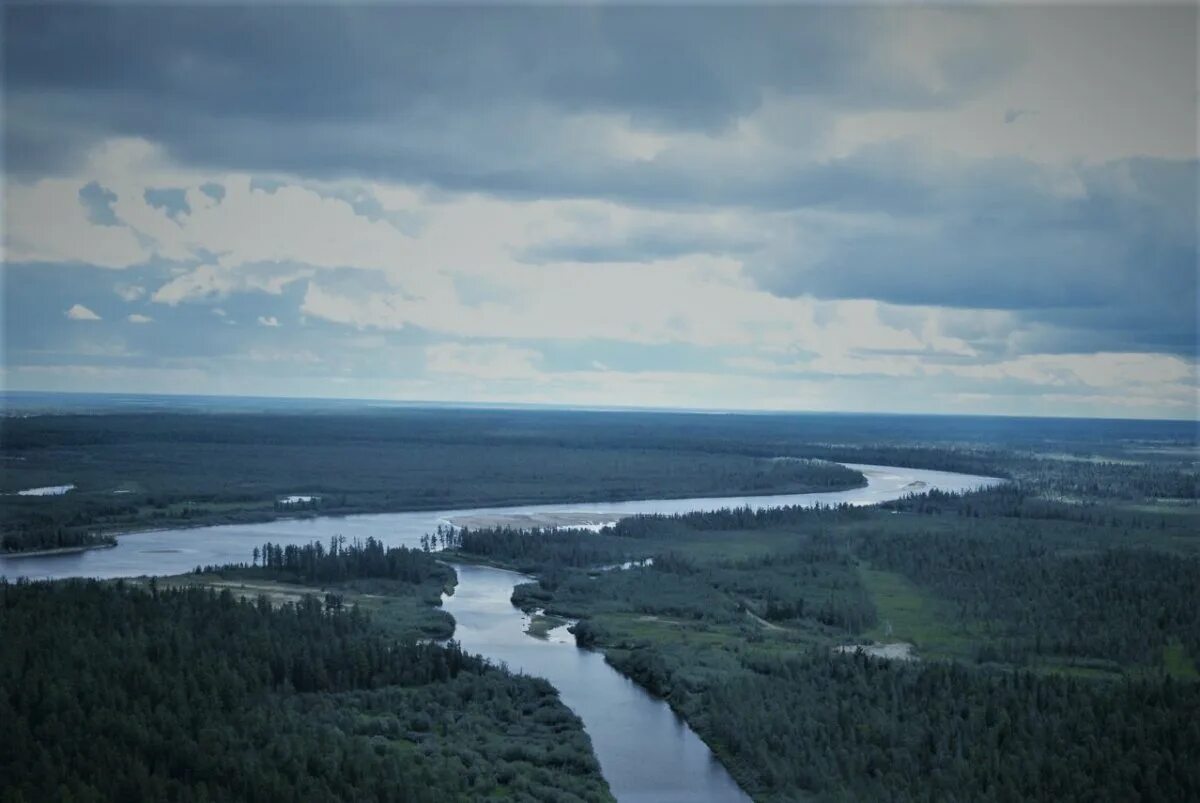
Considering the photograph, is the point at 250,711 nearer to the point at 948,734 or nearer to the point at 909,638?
the point at 948,734

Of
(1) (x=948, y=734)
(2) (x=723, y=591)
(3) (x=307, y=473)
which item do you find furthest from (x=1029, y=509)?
(3) (x=307, y=473)

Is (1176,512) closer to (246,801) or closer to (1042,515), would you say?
(1042,515)

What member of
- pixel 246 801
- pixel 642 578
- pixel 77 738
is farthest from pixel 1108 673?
pixel 77 738

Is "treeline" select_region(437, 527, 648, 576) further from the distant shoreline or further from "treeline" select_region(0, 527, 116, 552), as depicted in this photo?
"treeline" select_region(0, 527, 116, 552)

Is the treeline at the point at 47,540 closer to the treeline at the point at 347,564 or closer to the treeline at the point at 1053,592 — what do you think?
the treeline at the point at 347,564

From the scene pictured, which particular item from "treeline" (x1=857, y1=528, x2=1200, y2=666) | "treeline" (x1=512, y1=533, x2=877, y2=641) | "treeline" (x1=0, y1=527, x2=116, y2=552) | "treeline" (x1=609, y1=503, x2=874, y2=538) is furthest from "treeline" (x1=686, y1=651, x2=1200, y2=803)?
"treeline" (x1=0, y1=527, x2=116, y2=552)

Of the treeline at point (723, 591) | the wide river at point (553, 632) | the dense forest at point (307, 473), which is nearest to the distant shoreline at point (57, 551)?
the dense forest at point (307, 473)
